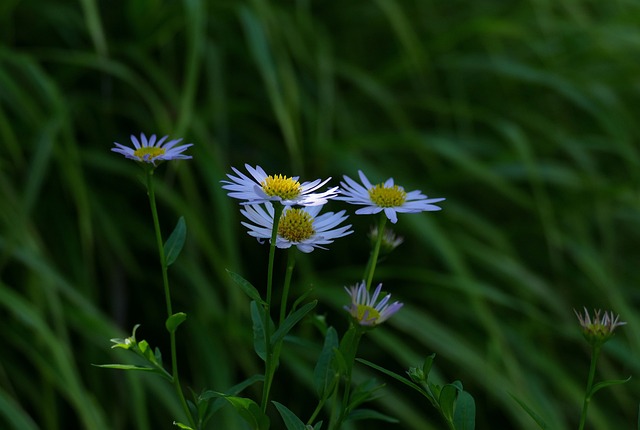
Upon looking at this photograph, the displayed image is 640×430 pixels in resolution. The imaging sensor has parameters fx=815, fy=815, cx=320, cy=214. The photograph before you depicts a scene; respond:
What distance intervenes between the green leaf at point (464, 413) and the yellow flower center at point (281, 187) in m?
0.10

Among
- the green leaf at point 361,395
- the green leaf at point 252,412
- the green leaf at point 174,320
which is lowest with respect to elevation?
the green leaf at point 252,412

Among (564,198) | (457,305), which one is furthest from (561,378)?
(564,198)

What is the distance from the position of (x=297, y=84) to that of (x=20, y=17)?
Result: 1.35 feet

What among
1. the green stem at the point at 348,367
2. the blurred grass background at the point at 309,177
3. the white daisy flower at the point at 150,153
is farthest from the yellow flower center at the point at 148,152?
the blurred grass background at the point at 309,177

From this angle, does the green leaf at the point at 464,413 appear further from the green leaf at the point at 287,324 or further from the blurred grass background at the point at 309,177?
the blurred grass background at the point at 309,177

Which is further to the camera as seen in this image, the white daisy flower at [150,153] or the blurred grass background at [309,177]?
the blurred grass background at [309,177]

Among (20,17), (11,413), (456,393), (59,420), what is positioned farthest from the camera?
(20,17)

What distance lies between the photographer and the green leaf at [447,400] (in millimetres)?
290

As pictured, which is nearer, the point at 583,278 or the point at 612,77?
the point at 583,278

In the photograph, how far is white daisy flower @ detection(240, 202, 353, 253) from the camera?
1.01 feet

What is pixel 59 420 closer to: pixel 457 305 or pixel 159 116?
pixel 159 116

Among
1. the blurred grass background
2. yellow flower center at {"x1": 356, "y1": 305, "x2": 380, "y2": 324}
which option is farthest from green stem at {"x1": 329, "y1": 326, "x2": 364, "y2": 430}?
the blurred grass background

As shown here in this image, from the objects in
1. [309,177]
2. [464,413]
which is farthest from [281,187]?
[309,177]

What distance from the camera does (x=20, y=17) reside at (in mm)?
1177
